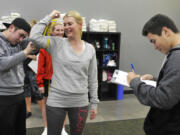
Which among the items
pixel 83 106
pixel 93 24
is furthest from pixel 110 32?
pixel 83 106

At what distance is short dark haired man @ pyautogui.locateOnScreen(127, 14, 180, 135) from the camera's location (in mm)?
952

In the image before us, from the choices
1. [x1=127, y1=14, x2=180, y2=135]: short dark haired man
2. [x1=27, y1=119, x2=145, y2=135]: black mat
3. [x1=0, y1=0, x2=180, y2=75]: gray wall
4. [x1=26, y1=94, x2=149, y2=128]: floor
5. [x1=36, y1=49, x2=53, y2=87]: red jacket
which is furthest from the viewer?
[x1=0, y1=0, x2=180, y2=75]: gray wall

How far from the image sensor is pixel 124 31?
4.90 metres

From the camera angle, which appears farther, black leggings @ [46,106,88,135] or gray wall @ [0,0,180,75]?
gray wall @ [0,0,180,75]

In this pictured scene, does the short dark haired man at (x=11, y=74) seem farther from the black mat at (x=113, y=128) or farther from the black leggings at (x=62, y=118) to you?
the black mat at (x=113, y=128)

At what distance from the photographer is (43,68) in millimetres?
2357

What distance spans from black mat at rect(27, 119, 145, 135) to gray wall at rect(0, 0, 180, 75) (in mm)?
2109

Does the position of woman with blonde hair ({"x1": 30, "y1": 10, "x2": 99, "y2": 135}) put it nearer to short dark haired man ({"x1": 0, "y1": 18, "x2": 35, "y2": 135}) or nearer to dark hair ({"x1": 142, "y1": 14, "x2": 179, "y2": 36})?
short dark haired man ({"x1": 0, "y1": 18, "x2": 35, "y2": 135})

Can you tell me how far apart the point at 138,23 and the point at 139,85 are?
425 centimetres

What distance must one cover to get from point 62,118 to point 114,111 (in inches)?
93.4

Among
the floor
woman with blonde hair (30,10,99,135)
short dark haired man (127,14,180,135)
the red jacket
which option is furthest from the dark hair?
the floor

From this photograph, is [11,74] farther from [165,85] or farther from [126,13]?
[126,13]

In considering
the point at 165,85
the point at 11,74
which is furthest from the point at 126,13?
the point at 165,85

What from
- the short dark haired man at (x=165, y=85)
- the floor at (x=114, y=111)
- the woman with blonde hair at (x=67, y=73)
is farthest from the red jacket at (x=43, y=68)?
the short dark haired man at (x=165, y=85)
